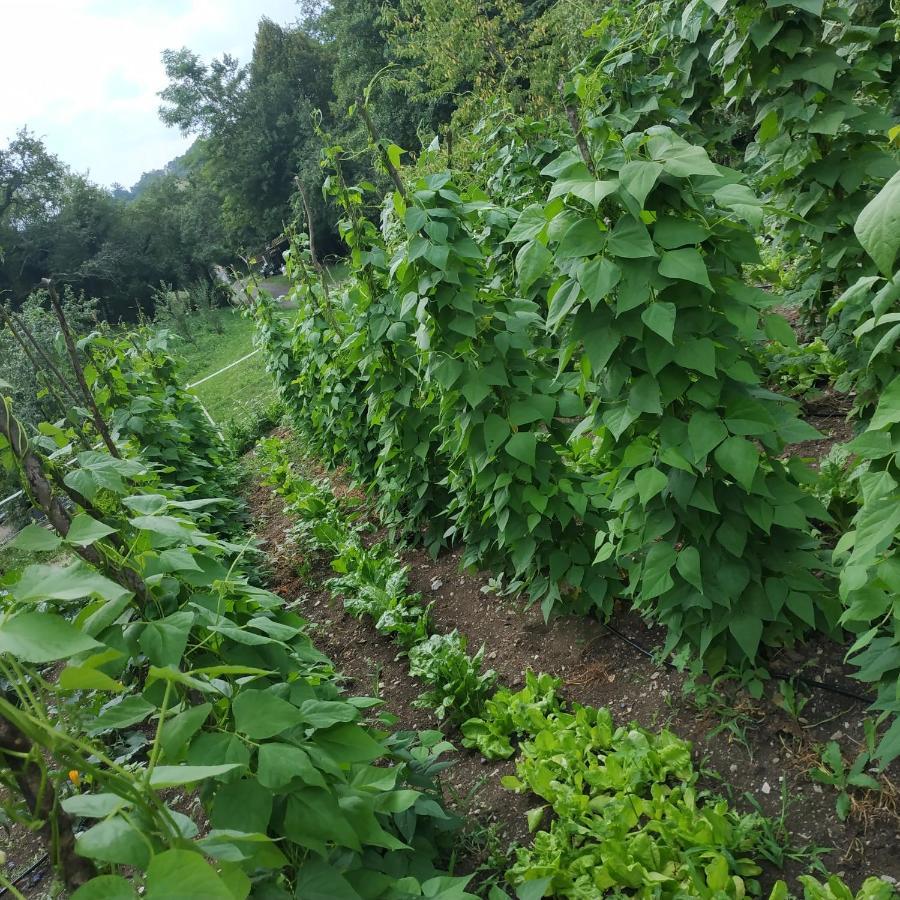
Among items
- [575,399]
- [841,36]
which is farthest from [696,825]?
[841,36]

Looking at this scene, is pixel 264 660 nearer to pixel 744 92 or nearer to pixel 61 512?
pixel 61 512

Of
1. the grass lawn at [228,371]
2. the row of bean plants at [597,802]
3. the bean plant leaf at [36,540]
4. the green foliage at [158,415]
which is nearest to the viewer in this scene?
the bean plant leaf at [36,540]

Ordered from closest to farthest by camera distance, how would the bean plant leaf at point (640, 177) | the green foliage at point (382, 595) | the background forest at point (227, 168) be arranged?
the bean plant leaf at point (640, 177), the green foliage at point (382, 595), the background forest at point (227, 168)

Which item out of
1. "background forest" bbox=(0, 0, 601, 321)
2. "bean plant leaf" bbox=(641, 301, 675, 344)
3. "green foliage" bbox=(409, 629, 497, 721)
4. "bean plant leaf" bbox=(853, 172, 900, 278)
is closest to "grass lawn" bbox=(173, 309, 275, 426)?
"background forest" bbox=(0, 0, 601, 321)

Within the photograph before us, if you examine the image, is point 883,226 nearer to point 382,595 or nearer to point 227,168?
point 382,595

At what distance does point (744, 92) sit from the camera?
2.62 meters

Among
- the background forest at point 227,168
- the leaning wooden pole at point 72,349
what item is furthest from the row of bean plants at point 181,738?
the background forest at point 227,168

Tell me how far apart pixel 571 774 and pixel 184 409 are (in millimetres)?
5617

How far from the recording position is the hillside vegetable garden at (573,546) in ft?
3.92

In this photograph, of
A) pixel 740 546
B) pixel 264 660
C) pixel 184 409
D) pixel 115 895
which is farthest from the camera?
pixel 184 409

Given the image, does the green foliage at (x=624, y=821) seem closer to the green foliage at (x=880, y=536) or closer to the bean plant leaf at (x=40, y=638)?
the green foliage at (x=880, y=536)

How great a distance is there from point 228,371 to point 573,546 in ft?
48.8

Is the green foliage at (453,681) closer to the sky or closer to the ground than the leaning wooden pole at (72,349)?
closer to the ground

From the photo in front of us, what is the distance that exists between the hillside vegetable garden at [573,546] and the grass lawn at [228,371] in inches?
202
